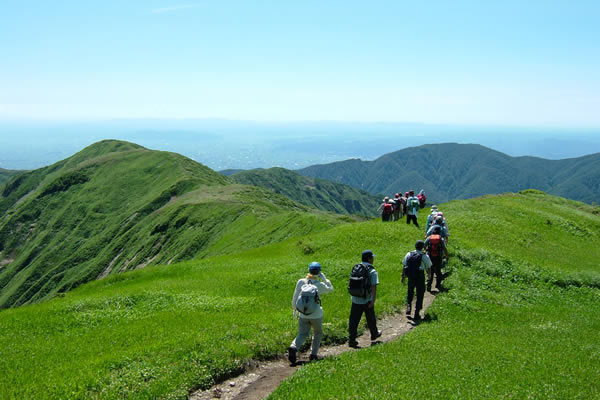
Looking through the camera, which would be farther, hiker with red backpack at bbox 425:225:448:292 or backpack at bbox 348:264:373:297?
hiker with red backpack at bbox 425:225:448:292

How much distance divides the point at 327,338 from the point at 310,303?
12.9ft

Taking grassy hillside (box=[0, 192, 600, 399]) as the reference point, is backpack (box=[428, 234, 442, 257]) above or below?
above

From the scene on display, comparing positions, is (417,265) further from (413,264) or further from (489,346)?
(489,346)

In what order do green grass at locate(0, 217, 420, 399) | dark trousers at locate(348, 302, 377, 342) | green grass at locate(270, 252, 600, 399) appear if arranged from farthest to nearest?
dark trousers at locate(348, 302, 377, 342) < green grass at locate(0, 217, 420, 399) < green grass at locate(270, 252, 600, 399)

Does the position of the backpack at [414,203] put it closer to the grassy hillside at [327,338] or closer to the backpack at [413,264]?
the grassy hillside at [327,338]

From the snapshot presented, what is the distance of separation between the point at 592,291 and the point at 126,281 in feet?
116

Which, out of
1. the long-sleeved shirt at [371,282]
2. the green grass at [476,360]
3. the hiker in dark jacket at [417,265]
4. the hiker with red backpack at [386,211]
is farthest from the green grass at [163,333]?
the hiker with red backpack at [386,211]

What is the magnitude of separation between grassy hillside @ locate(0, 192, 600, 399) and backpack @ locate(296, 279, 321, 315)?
179 cm

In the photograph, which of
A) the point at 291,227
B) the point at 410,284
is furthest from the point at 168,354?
the point at 291,227

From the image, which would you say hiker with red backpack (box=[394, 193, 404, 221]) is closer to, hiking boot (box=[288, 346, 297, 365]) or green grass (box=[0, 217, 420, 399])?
green grass (box=[0, 217, 420, 399])

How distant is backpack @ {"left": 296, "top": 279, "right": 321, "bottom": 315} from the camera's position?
12.1 meters

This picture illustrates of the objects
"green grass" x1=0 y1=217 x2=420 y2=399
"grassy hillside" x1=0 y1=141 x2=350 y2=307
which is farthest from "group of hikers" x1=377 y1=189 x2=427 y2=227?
"grassy hillside" x1=0 y1=141 x2=350 y2=307

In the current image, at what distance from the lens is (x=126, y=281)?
34906 mm

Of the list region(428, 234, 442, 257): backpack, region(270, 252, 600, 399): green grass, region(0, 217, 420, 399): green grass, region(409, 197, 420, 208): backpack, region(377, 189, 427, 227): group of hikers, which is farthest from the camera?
region(377, 189, 427, 227): group of hikers
